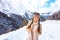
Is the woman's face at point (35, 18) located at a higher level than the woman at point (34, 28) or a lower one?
higher

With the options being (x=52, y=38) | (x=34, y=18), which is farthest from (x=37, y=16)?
(x=52, y=38)

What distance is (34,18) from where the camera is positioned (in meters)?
1.79

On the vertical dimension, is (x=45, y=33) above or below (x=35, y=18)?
below

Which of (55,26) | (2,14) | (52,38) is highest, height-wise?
(2,14)

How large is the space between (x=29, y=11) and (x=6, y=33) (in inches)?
12.6

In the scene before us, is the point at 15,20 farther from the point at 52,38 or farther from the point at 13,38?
the point at 52,38

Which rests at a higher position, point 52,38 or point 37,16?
point 37,16

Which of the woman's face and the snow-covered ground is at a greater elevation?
the woman's face

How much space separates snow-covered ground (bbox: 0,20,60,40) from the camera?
1771 millimetres

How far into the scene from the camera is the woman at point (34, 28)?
1779mm

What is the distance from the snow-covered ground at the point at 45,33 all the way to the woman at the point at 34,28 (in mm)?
40

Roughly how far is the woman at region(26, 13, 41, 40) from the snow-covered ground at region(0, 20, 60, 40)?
0.13 ft

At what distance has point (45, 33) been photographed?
1781 millimetres

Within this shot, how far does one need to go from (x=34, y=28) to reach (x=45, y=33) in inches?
4.7
